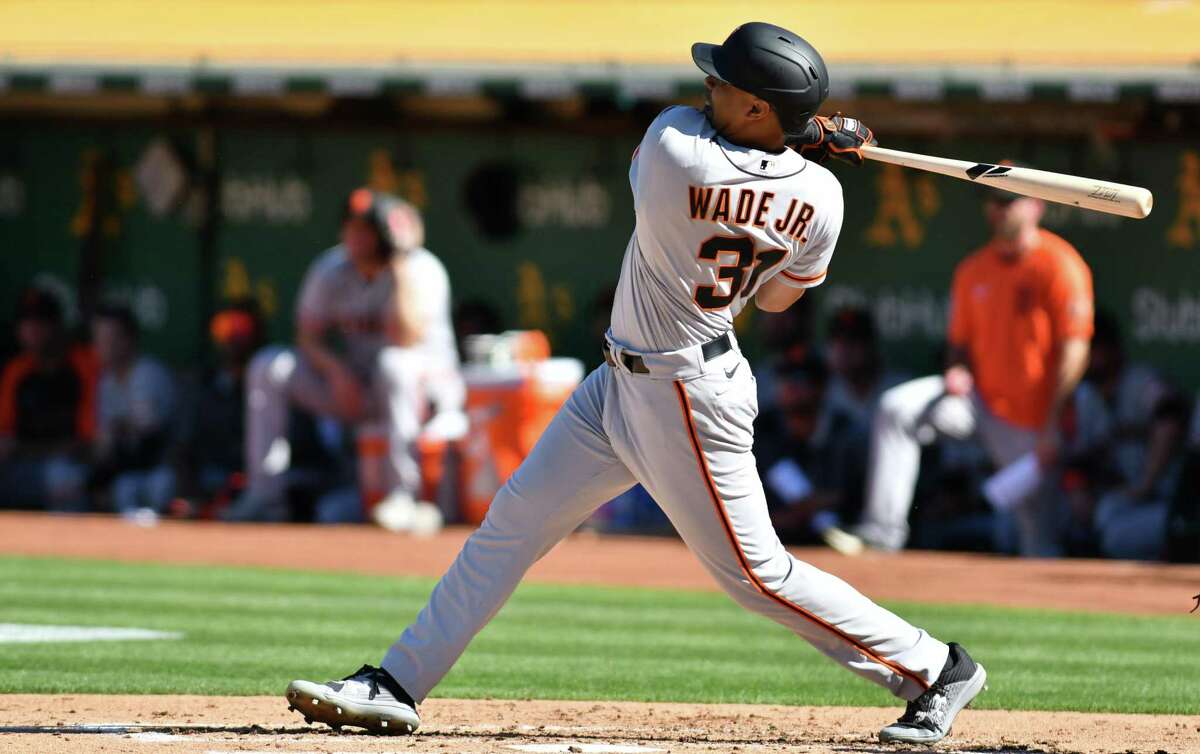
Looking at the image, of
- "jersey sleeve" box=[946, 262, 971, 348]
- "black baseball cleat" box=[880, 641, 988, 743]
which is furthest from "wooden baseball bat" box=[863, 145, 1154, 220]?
"jersey sleeve" box=[946, 262, 971, 348]

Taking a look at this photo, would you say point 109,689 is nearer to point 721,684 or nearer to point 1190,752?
point 721,684

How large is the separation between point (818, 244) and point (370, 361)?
22.7 feet

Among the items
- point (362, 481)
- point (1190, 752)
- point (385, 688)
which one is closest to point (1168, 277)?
point (362, 481)

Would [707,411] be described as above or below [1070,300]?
below

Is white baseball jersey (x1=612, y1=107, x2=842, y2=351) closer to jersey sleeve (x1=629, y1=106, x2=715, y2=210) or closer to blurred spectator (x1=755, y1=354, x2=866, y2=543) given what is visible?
jersey sleeve (x1=629, y1=106, x2=715, y2=210)

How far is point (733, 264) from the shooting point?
177 inches

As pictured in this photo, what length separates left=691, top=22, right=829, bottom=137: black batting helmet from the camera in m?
4.41

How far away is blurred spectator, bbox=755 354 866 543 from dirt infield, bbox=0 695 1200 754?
15.9 feet

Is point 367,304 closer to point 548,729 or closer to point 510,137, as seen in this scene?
point 510,137

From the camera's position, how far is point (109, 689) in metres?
5.66

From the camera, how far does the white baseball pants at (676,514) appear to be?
454cm

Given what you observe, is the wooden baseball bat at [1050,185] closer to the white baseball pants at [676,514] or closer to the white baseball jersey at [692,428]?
the white baseball jersey at [692,428]

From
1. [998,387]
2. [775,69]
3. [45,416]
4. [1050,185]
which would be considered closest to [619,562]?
[998,387]

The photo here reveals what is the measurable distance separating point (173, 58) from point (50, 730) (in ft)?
24.3
